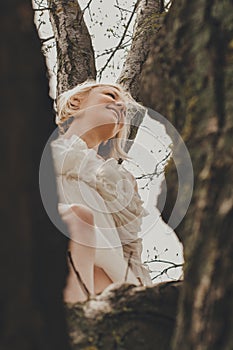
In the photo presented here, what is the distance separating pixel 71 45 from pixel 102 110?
105cm

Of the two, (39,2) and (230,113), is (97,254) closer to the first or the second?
(230,113)

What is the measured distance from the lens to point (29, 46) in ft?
2.58

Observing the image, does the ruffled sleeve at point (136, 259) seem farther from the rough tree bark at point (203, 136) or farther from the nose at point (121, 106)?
the rough tree bark at point (203, 136)

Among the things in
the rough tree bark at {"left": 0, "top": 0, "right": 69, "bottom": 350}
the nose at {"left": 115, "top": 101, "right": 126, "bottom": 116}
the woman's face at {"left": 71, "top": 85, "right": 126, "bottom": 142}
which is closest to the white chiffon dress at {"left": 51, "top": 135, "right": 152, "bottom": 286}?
the woman's face at {"left": 71, "top": 85, "right": 126, "bottom": 142}

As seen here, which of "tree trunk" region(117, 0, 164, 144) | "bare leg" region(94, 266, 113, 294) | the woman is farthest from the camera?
"tree trunk" region(117, 0, 164, 144)

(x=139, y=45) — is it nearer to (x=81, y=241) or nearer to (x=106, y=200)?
(x=106, y=200)

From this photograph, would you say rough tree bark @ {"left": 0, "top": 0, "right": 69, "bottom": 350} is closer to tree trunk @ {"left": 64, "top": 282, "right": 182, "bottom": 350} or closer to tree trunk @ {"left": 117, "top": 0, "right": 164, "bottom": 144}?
tree trunk @ {"left": 64, "top": 282, "right": 182, "bottom": 350}

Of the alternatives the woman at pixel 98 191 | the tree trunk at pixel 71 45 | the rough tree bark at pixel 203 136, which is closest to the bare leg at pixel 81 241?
the woman at pixel 98 191

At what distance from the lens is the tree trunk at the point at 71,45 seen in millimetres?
3586

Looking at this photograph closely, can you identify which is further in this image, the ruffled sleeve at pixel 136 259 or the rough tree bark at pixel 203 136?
the ruffled sleeve at pixel 136 259

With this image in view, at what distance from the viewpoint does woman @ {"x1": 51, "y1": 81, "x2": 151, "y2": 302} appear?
1992 mm

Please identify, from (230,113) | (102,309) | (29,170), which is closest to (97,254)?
(102,309)

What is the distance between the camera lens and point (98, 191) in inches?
98.3

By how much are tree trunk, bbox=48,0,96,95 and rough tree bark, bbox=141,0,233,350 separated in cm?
223
